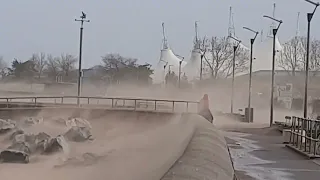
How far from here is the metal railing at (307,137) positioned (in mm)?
22783

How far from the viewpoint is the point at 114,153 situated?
1250 inches

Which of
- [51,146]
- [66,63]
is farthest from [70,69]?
[51,146]

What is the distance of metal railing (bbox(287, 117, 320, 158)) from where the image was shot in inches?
897

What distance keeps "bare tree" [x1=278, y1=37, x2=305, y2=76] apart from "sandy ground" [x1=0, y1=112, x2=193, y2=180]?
6136 centimetres

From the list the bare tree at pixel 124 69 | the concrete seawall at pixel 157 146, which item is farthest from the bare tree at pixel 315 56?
the concrete seawall at pixel 157 146

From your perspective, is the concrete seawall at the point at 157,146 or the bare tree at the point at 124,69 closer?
the concrete seawall at the point at 157,146

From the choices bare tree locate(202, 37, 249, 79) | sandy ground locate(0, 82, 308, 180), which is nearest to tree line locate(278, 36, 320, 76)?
bare tree locate(202, 37, 249, 79)

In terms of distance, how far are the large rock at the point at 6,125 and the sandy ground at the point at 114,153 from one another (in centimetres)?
106

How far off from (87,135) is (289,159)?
21440mm

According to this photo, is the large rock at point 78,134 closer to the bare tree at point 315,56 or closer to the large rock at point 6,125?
the large rock at point 6,125

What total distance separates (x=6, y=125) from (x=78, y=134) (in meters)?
6.64

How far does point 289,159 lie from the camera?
70.9ft

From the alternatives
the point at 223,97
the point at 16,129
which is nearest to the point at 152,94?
the point at 223,97

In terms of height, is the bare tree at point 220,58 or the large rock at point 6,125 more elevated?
the bare tree at point 220,58
